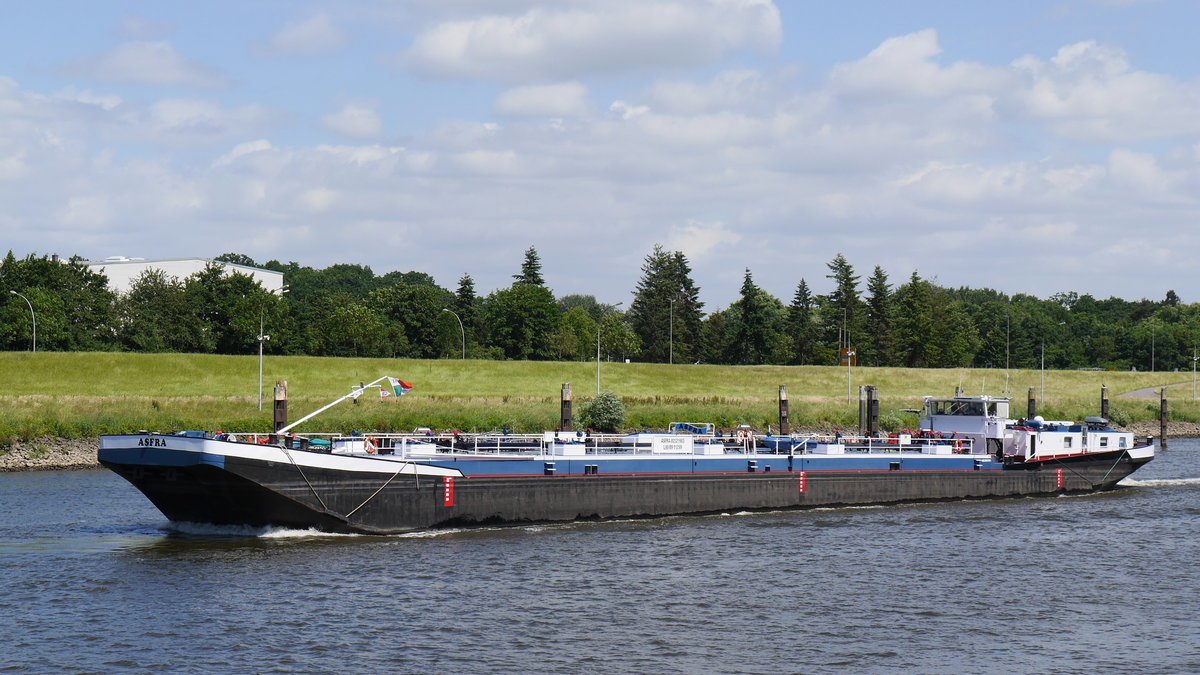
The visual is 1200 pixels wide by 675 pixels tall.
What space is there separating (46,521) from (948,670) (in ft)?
104

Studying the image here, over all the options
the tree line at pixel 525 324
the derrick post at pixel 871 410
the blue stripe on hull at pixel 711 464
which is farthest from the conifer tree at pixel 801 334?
the blue stripe on hull at pixel 711 464

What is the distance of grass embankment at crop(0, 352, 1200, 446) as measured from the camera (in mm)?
75750

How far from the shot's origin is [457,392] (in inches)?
4077

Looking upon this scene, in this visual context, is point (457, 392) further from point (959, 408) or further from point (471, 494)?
point (471, 494)

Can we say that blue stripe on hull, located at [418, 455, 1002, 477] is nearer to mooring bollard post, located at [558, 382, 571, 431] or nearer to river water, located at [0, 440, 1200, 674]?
river water, located at [0, 440, 1200, 674]

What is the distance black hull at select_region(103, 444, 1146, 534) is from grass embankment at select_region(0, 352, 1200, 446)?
25.5 meters

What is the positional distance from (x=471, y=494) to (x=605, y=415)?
40.1 meters

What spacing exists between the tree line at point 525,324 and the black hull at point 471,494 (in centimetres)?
8077

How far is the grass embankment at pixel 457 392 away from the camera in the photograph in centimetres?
7575

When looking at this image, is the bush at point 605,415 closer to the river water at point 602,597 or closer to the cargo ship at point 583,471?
the cargo ship at point 583,471

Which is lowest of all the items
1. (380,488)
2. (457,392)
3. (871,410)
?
(380,488)

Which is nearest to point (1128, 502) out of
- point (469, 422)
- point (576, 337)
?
point (469, 422)

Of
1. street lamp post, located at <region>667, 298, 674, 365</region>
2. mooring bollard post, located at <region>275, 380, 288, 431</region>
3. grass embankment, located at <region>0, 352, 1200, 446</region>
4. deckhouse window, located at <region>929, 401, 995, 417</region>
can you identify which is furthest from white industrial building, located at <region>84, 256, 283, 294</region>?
deckhouse window, located at <region>929, 401, 995, 417</region>

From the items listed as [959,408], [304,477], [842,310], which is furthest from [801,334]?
[304,477]
